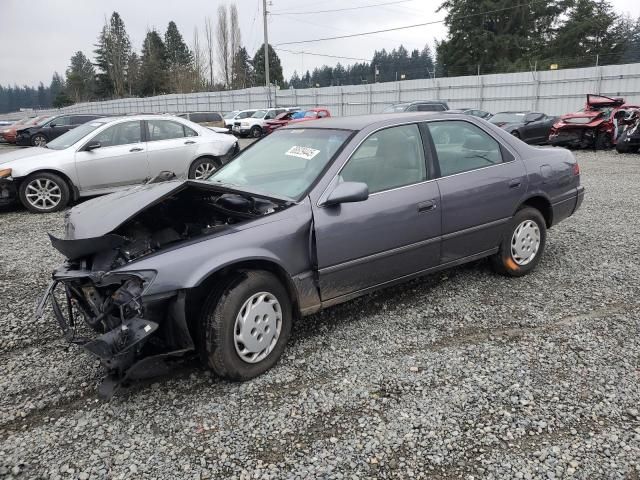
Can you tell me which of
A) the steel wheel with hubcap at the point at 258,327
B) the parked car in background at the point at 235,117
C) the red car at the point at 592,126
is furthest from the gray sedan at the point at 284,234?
the parked car in background at the point at 235,117

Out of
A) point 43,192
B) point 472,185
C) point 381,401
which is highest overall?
point 472,185

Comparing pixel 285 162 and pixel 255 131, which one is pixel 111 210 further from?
pixel 255 131

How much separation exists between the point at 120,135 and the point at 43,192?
1.56m

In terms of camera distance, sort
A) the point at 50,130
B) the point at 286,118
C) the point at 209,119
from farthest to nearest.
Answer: the point at 209,119 < the point at 286,118 < the point at 50,130

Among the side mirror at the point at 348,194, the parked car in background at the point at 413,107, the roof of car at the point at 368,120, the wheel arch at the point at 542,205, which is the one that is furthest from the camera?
the parked car in background at the point at 413,107

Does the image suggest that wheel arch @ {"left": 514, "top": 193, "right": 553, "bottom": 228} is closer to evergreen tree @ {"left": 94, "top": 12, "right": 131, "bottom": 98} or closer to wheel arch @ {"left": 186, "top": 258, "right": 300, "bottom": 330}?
wheel arch @ {"left": 186, "top": 258, "right": 300, "bottom": 330}

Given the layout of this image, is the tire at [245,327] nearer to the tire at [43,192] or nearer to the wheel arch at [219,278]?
the wheel arch at [219,278]

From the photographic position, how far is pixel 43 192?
7914mm

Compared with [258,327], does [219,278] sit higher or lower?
higher

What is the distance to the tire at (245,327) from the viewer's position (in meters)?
2.84

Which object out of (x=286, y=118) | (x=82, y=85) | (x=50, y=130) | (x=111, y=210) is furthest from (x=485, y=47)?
(x=82, y=85)

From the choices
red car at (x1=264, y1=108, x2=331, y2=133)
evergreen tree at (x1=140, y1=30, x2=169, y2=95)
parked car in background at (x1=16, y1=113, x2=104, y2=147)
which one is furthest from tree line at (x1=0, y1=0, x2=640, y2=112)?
parked car in background at (x1=16, y1=113, x2=104, y2=147)

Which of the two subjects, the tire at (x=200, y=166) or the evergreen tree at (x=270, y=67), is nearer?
the tire at (x=200, y=166)

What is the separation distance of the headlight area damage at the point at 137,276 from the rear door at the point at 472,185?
1498 millimetres
